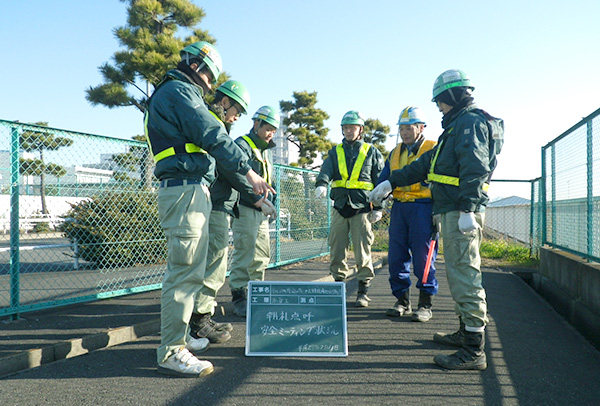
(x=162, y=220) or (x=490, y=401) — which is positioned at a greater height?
(x=162, y=220)

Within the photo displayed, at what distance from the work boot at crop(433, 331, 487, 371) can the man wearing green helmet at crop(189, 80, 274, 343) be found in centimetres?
185

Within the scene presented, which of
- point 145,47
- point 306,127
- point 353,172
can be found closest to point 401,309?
point 353,172

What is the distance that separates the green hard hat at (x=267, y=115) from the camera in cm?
458

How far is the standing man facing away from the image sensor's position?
449 centimetres

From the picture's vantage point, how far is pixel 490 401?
2604mm

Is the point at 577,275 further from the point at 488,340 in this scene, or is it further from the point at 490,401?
the point at 490,401

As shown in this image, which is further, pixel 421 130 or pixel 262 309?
pixel 421 130

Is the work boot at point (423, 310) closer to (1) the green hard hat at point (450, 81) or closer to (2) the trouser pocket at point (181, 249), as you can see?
(1) the green hard hat at point (450, 81)

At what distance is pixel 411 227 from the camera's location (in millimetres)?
4551

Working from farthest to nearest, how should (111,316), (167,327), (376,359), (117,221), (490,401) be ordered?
1. (117,221)
2. (111,316)
3. (376,359)
4. (167,327)
5. (490,401)

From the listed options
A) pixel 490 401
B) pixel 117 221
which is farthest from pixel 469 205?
pixel 117 221

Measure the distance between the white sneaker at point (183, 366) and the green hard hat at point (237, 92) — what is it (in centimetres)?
215

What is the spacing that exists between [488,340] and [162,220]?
2990 millimetres

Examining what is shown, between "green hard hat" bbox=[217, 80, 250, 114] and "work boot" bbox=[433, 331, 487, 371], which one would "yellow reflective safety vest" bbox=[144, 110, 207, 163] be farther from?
"work boot" bbox=[433, 331, 487, 371]
